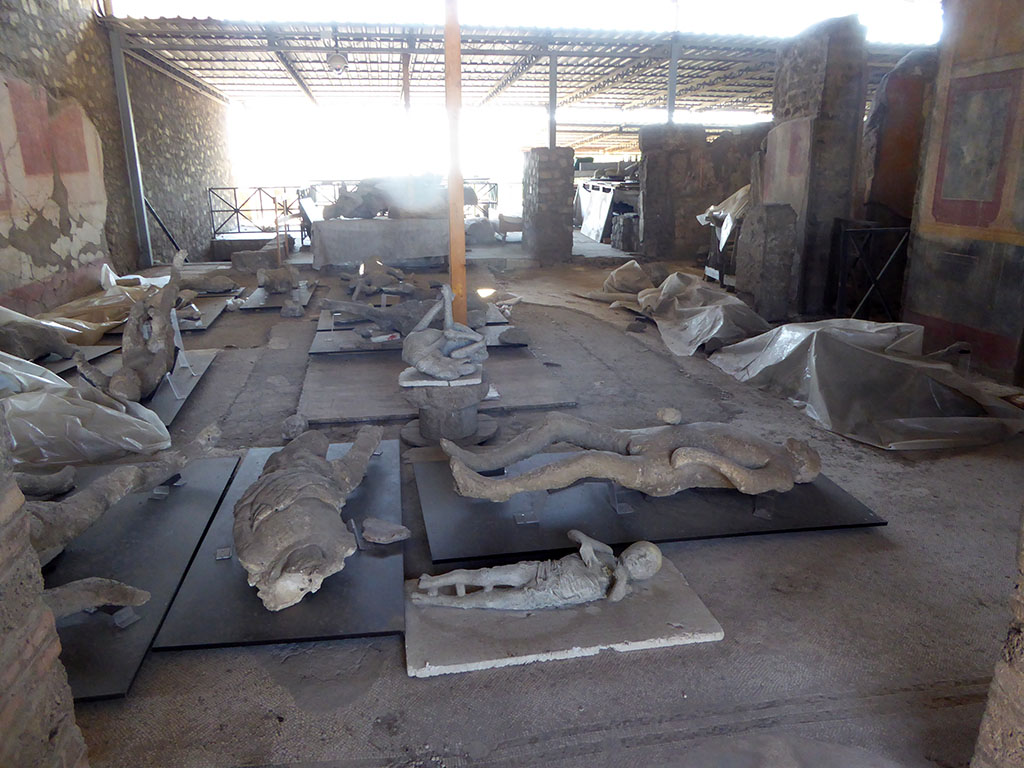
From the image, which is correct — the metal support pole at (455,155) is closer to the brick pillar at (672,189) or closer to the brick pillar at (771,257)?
the brick pillar at (771,257)

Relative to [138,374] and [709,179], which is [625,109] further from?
[138,374]

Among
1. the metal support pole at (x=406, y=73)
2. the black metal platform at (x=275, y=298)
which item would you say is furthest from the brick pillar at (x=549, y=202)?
the black metal platform at (x=275, y=298)

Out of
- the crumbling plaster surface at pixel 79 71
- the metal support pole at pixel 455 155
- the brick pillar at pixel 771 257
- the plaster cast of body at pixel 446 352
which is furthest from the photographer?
the crumbling plaster surface at pixel 79 71

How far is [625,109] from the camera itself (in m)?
21.5

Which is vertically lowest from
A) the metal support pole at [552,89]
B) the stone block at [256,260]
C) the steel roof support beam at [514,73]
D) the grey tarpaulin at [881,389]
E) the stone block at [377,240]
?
the grey tarpaulin at [881,389]

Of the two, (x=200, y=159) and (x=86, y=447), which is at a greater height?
(x=200, y=159)

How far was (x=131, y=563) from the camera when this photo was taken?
327 centimetres

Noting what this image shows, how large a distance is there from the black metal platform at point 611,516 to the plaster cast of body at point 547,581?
0.92 ft

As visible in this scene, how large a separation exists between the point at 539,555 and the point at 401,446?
184cm

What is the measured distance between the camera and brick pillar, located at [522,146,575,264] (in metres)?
13.2

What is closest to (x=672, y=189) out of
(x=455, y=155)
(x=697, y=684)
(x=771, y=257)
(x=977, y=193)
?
(x=771, y=257)

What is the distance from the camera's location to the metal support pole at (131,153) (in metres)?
11.6

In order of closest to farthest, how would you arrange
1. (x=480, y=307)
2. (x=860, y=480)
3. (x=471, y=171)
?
(x=860, y=480) < (x=480, y=307) < (x=471, y=171)

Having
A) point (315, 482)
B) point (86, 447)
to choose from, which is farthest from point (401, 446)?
point (86, 447)
